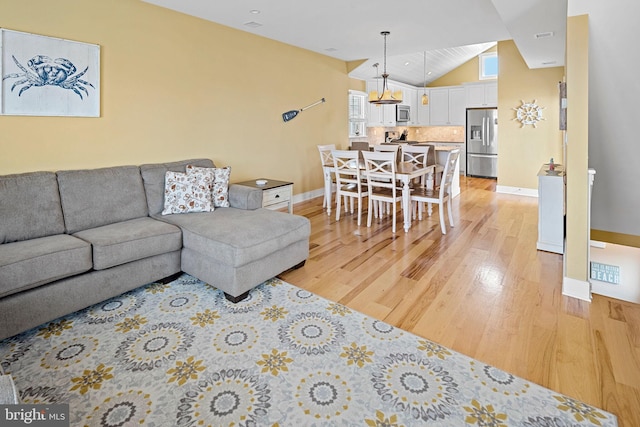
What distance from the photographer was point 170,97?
393 cm

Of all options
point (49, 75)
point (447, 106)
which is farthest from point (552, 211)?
point (447, 106)

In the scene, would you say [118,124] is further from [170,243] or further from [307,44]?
[307,44]

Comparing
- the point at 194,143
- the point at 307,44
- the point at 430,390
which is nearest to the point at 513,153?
the point at 307,44

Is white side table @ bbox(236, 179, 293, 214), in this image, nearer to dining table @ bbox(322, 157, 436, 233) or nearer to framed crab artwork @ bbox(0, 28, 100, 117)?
dining table @ bbox(322, 157, 436, 233)

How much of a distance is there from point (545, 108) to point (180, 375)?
681 centimetres

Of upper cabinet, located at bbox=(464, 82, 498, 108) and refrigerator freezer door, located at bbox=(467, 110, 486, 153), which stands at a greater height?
upper cabinet, located at bbox=(464, 82, 498, 108)

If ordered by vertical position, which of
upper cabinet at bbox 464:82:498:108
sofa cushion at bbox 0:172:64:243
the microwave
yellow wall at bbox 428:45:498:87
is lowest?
sofa cushion at bbox 0:172:64:243

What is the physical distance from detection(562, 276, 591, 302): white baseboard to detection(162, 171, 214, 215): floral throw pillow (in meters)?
3.00

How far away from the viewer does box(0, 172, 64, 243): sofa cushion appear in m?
2.53

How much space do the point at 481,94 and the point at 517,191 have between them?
2850mm

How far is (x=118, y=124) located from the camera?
138 inches

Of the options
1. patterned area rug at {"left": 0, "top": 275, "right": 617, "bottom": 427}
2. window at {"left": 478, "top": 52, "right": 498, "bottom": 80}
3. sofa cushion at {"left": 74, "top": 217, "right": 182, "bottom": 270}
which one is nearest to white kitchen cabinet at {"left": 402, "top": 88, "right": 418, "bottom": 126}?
window at {"left": 478, "top": 52, "right": 498, "bottom": 80}

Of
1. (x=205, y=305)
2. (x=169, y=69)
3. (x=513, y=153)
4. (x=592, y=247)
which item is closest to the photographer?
(x=205, y=305)

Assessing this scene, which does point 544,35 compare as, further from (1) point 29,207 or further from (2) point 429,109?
(2) point 429,109
